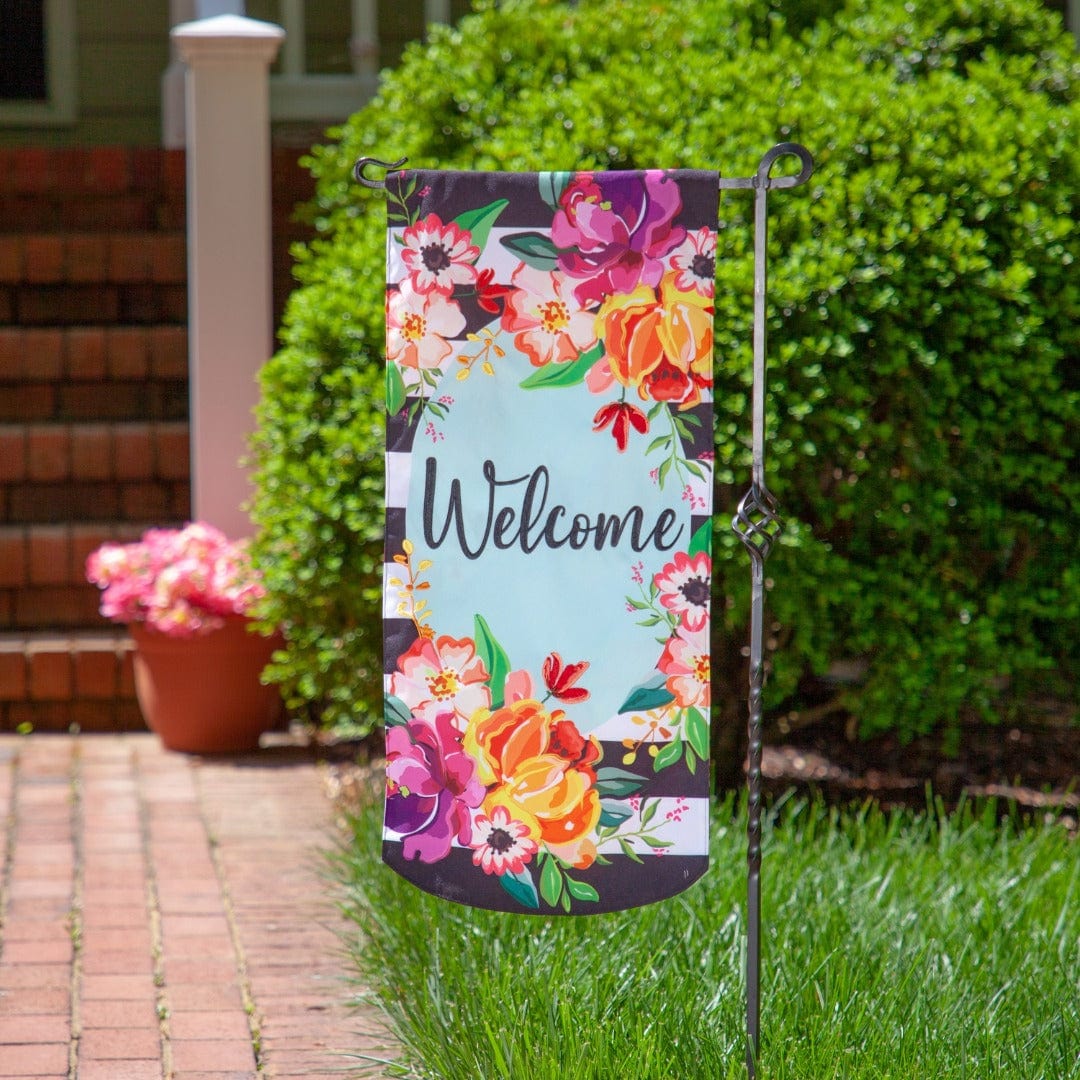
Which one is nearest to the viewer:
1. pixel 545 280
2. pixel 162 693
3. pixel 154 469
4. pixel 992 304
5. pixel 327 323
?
pixel 545 280

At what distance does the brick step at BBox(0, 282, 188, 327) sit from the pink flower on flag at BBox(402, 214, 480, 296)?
4.35 m

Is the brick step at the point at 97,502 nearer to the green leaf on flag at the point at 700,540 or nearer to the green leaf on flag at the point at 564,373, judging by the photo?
the green leaf on flag at the point at 564,373

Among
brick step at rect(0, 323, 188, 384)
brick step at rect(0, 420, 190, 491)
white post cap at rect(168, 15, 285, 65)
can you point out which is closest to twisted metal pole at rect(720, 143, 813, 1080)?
white post cap at rect(168, 15, 285, 65)

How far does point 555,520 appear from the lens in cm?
246

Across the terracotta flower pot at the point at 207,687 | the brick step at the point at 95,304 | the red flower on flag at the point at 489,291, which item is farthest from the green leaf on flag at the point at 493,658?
the brick step at the point at 95,304

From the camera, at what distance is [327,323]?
439cm

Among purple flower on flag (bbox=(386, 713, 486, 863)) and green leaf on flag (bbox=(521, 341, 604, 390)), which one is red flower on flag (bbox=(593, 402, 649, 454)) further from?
purple flower on flag (bbox=(386, 713, 486, 863))

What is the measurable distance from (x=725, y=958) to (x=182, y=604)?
8.66 ft

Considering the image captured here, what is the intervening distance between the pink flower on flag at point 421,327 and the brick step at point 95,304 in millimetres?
4345

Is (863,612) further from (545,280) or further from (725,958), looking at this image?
(545,280)

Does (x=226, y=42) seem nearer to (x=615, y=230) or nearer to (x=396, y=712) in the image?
(x=615, y=230)

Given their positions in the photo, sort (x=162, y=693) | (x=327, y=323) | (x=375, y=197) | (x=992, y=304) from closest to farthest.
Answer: (x=992, y=304) < (x=327, y=323) < (x=375, y=197) < (x=162, y=693)

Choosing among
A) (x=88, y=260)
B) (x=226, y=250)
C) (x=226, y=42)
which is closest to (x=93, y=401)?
(x=88, y=260)

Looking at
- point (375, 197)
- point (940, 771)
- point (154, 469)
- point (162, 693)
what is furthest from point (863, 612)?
point (154, 469)
